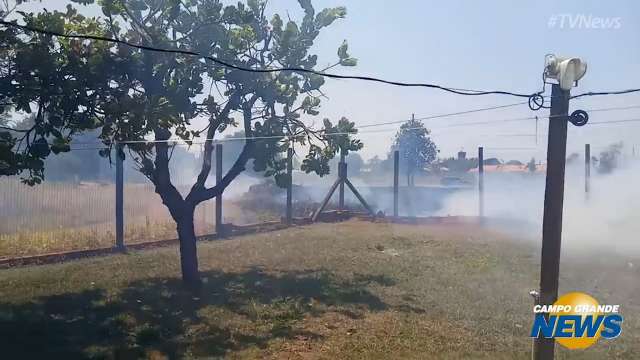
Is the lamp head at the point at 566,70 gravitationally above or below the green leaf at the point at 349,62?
below

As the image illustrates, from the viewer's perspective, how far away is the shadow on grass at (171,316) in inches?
295

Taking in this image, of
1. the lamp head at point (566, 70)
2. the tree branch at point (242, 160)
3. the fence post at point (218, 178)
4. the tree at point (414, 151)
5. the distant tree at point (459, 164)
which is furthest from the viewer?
the distant tree at point (459, 164)

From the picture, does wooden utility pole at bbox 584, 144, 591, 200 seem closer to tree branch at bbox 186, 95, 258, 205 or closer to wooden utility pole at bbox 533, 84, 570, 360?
tree branch at bbox 186, 95, 258, 205

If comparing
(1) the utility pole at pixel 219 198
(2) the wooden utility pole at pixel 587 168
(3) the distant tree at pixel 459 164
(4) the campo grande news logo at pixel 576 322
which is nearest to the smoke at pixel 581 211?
(2) the wooden utility pole at pixel 587 168

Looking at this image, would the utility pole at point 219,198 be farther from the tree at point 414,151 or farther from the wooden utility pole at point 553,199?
the tree at point 414,151

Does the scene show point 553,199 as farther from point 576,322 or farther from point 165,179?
point 165,179

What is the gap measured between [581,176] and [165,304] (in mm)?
24213

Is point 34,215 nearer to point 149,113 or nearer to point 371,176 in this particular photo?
point 149,113

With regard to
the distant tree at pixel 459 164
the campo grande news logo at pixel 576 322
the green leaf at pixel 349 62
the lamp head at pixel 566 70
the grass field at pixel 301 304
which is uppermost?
the green leaf at pixel 349 62

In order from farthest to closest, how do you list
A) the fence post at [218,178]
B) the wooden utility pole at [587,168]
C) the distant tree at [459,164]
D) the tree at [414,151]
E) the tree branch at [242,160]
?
1. the distant tree at [459,164]
2. the tree at [414,151]
3. the wooden utility pole at [587,168]
4. the fence post at [218,178]
5. the tree branch at [242,160]

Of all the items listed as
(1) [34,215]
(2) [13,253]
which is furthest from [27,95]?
(1) [34,215]

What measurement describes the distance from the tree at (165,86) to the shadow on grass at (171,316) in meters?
1.20

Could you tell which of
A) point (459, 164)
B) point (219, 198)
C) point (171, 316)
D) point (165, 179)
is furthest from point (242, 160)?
point (459, 164)

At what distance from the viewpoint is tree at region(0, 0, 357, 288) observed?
906 cm
